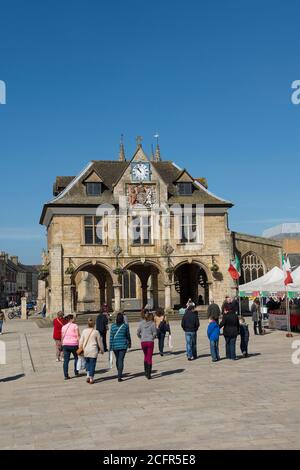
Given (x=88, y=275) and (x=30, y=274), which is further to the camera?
(x=30, y=274)

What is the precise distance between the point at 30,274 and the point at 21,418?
16297 centimetres

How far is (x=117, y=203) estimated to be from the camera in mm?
41062

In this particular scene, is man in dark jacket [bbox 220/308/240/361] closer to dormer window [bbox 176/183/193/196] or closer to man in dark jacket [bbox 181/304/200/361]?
man in dark jacket [bbox 181/304/200/361]

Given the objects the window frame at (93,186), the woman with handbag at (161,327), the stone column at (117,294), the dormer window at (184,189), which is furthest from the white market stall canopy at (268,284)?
the window frame at (93,186)

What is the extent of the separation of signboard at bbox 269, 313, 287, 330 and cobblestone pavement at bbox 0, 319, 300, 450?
10.6 metres

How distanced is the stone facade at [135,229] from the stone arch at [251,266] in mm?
2974

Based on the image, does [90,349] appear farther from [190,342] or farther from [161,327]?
[161,327]

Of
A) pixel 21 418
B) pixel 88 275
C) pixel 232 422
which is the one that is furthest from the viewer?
pixel 88 275

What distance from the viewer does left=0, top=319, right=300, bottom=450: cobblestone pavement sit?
8320 mm

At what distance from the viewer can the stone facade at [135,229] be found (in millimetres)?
39938


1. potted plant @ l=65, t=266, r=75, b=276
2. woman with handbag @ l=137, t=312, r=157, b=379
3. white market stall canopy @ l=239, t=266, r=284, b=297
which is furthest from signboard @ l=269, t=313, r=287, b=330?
woman with handbag @ l=137, t=312, r=157, b=379

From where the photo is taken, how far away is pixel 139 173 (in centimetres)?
4175
